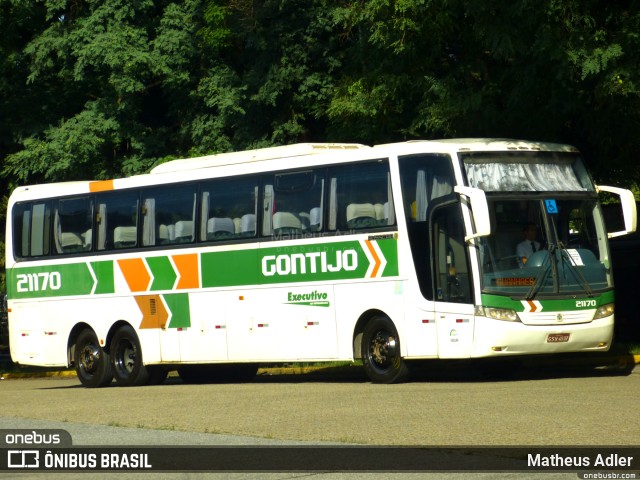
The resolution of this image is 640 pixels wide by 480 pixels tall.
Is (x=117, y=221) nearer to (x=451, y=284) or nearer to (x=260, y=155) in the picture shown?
(x=260, y=155)

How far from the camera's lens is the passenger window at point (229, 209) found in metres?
22.7

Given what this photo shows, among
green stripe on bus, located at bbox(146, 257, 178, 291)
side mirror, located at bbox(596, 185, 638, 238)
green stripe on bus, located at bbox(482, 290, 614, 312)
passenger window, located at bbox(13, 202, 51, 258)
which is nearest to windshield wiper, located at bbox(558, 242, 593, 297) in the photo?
green stripe on bus, located at bbox(482, 290, 614, 312)

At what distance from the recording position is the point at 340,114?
2759cm

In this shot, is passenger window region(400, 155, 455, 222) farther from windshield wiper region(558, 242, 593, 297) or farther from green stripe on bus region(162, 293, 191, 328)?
green stripe on bus region(162, 293, 191, 328)

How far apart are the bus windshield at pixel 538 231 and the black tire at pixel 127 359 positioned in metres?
7.62

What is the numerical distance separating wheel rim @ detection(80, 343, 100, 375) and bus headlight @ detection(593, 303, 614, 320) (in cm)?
942

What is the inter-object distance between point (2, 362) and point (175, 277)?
15933 millimetres

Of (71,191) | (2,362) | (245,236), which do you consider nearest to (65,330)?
(71,191)

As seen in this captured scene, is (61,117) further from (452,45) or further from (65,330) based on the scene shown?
(452,45)

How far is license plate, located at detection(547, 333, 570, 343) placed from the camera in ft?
64.2

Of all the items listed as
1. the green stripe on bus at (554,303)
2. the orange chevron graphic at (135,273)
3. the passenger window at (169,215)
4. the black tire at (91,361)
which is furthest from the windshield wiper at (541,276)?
the black tire at (91,361)

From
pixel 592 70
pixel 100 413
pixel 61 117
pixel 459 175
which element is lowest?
pixel 100 413

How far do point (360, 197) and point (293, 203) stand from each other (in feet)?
4.50

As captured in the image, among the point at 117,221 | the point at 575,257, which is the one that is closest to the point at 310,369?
the point at 117,221
